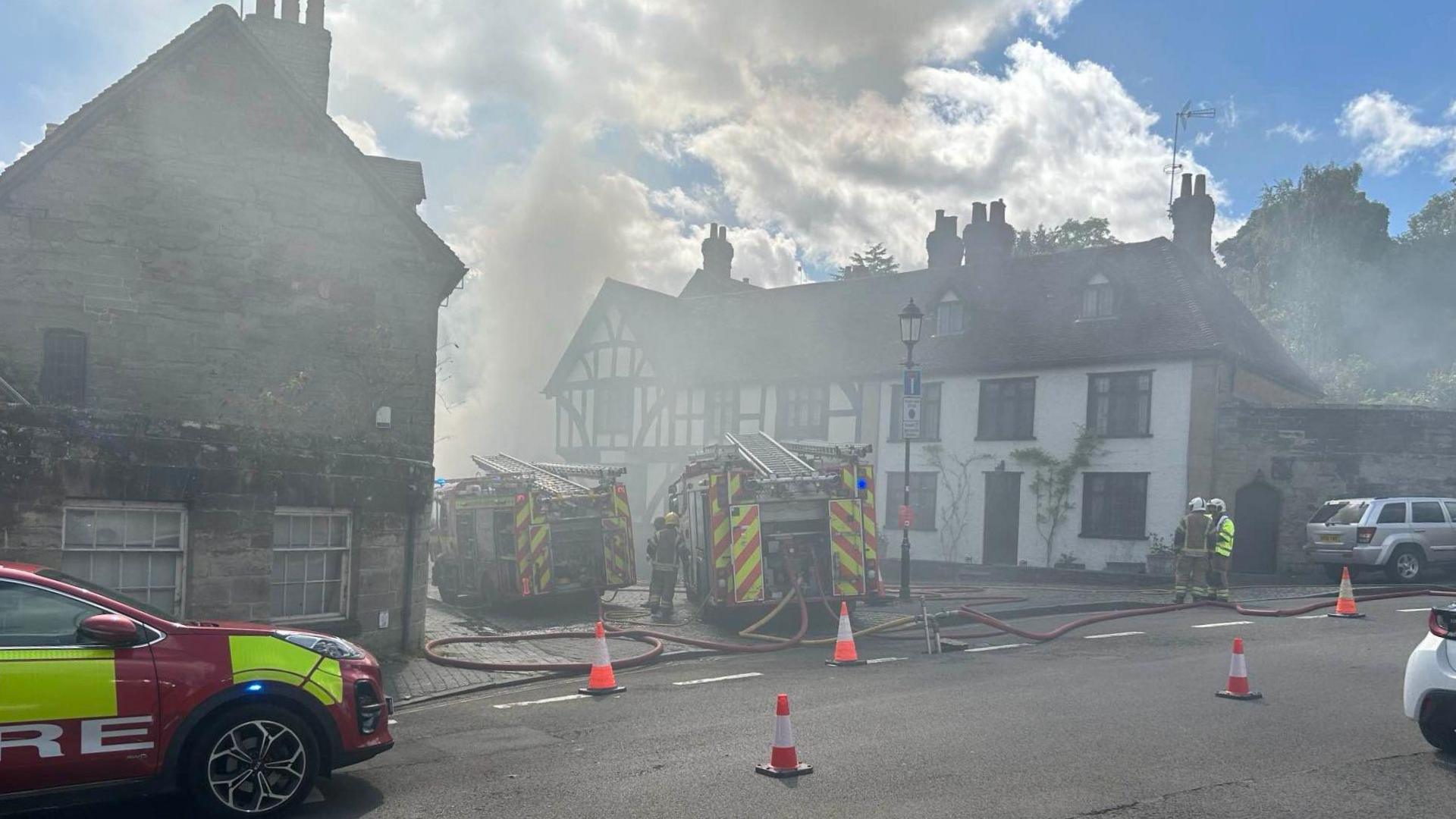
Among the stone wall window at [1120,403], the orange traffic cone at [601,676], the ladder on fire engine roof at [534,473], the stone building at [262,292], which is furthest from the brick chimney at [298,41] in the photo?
the stone wall window at [1120,403]

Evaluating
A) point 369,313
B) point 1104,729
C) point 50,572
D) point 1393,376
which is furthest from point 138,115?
point 1393,376

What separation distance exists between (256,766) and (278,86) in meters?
14.2

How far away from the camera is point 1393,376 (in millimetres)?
51750

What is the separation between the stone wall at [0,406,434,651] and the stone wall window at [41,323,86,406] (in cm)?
584

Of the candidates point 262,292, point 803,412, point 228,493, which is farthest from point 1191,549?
point 803,412

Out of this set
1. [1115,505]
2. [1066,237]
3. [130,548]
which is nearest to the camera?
[130,548]

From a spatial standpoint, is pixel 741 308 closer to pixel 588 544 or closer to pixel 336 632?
pixel 588 544

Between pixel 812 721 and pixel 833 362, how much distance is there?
87.4 feet

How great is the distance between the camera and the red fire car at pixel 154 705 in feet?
19.6

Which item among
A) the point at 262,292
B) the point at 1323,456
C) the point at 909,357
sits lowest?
the point at 1323,456

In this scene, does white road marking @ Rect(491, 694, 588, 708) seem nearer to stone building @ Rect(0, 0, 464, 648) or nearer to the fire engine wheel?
stone building @ Rect(0, 0, 464, 648)

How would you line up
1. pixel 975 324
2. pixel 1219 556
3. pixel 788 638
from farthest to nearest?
pixel 975 324
pixel 1219 556
pixel 788 638

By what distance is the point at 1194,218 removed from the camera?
3466 cm

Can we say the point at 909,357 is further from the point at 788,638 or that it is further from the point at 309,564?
the point at 309,564
